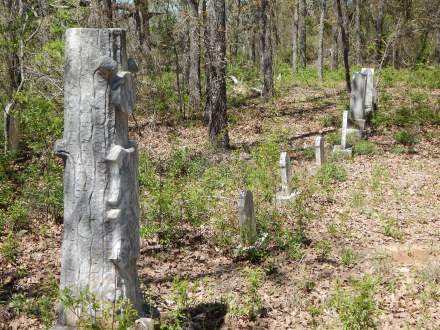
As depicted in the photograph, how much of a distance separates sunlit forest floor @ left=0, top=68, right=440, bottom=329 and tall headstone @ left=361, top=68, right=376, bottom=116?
72.4 inches

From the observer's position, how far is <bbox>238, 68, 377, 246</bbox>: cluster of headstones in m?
7.25

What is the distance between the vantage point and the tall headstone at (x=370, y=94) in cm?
1522

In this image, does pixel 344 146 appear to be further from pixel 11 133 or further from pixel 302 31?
pixel 302 31

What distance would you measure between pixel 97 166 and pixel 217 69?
8.44 m

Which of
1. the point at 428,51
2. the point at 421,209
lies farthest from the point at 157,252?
the point at 428,51

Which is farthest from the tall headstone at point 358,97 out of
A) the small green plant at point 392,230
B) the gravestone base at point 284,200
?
the small green plant at point 392,230

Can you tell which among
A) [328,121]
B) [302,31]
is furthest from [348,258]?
[302,31]

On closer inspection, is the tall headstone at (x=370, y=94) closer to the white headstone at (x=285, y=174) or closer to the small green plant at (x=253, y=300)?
the white headstone at (x=285, y=174)

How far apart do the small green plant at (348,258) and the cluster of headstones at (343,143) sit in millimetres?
1284

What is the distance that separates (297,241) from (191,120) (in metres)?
10.1

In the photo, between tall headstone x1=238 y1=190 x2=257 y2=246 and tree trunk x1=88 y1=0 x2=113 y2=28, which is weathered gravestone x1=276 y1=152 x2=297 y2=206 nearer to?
tall headstone x1=238 y1=190 x2=257 y2=246

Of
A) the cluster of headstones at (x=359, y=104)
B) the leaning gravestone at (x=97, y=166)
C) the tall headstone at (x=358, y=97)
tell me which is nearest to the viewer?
the leaning gravestone at (x=97, y=166)

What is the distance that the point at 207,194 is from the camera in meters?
9.05

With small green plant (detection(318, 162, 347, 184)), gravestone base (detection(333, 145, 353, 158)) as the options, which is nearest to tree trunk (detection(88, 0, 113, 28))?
small green plant (detection(318, 162, 347, 184))
